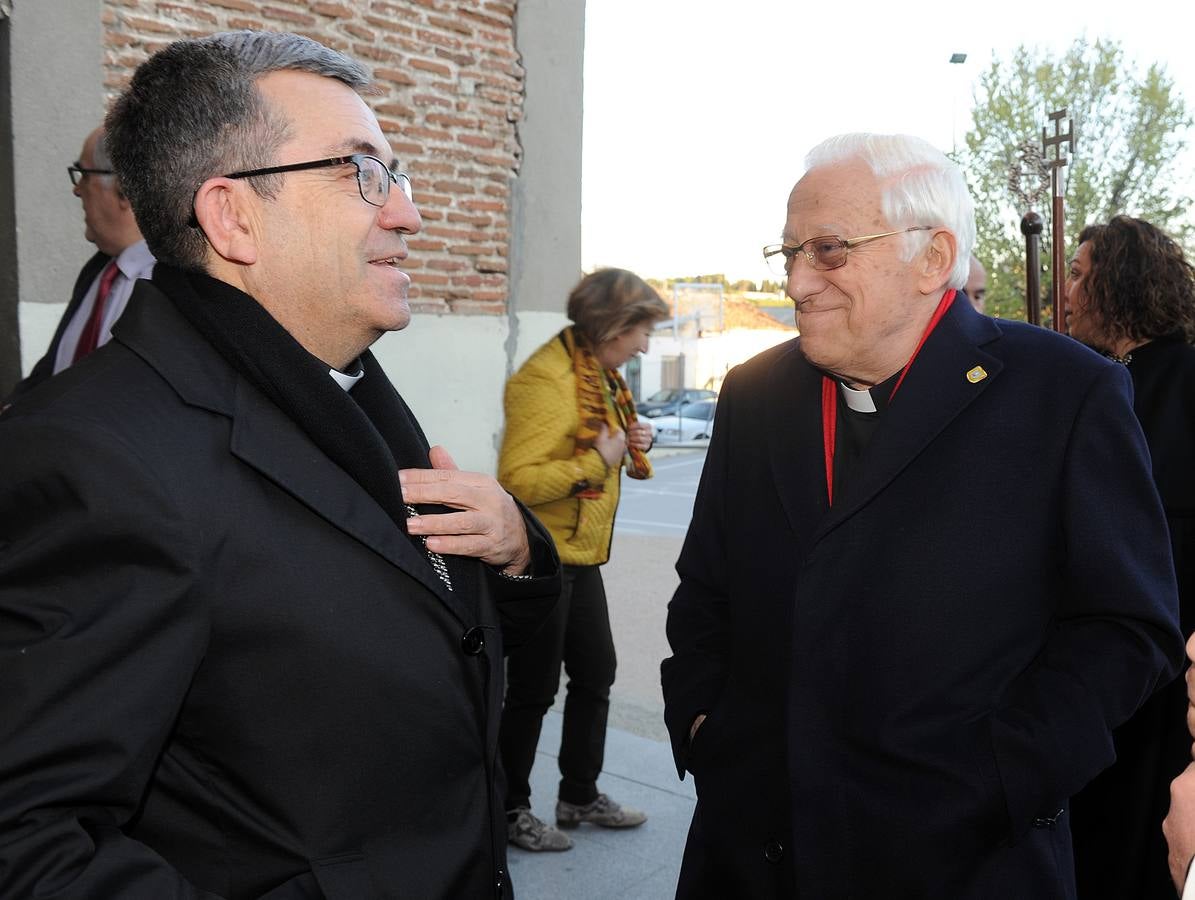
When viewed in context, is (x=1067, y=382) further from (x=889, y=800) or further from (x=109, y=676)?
(x=109, y=676)

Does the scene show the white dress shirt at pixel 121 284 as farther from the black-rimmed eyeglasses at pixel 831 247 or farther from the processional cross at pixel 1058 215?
the processional cross at pixel 1058 215

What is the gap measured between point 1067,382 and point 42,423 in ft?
5.57

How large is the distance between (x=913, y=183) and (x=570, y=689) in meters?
2.72

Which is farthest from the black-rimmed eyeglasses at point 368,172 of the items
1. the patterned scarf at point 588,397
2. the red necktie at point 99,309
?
the patterned scarf at point 588,397

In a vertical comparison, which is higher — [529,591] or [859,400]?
[859,400]

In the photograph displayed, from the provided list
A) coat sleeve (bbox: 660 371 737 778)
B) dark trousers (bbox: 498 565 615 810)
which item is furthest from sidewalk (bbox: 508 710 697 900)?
coat sleeve (bbox: 660 371 737 778)

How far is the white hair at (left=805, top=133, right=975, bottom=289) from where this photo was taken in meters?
2.04

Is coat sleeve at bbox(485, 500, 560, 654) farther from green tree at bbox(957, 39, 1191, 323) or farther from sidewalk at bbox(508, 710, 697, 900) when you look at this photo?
green tree at bbox(957, 39, 1191, 323)

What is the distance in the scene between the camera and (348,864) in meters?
1.34

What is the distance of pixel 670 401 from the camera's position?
121ft

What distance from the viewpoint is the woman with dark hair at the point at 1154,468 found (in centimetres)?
323

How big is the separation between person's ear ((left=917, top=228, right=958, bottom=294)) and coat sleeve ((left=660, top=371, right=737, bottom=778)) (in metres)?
0.51

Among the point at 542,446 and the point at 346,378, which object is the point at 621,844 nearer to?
the point at 542,446

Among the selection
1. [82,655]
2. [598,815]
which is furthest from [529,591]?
[598,815]
